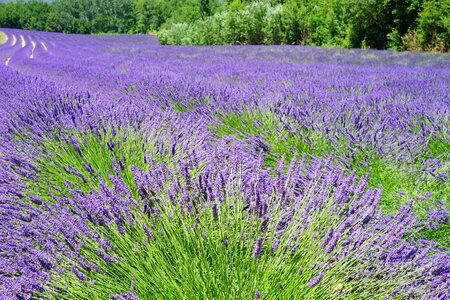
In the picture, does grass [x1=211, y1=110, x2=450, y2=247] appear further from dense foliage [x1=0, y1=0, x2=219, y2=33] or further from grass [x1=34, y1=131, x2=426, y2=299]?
dense foliage [x1=0, y1=0, x2=219, y2=33]

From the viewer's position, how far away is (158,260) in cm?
141

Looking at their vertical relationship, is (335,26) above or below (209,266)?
above

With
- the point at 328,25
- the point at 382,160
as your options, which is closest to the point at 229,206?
the point at 382,160

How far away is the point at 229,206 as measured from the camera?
165 centimetres

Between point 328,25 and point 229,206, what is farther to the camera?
point 328,25

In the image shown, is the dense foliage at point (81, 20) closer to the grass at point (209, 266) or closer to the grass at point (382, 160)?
the grass at point (382, 160)

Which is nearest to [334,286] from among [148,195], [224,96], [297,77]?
[148,195]

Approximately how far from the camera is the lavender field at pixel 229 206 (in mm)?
1359

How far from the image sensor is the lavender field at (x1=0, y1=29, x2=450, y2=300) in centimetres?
136

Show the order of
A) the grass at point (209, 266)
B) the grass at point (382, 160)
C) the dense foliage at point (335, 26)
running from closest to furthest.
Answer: the grass at point (209, 266), the grass at point (382, 160), the dense foliage at point (335, 26)

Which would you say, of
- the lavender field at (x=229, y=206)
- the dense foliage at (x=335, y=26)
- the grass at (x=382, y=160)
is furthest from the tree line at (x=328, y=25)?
the lavender field at (x=229, y=206)

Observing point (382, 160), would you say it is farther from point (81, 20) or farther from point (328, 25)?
point (81, 20)

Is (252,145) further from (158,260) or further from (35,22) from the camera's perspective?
(35,22)

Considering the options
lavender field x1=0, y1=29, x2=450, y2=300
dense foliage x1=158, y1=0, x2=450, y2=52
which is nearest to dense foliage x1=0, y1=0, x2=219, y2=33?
dense foliage x1=158, y1=0, x2=450, y2=52
